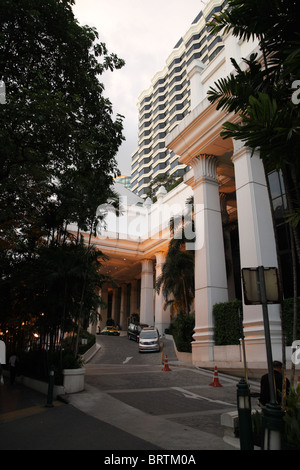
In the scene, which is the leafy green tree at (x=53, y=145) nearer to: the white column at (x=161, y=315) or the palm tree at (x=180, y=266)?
the palm tree at (x=180, y=266)

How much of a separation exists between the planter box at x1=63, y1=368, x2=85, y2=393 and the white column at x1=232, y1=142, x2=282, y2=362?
6632mm

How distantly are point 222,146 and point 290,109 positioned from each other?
14.0 meters

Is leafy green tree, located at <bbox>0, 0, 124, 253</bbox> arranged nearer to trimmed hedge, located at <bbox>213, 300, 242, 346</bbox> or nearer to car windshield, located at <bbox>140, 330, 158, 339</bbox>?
trimmed hedge, located at <bbox>213, 300, 242, 346</bbox>

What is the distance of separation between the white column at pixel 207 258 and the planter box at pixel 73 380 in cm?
739

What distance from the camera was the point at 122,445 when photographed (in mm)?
4578

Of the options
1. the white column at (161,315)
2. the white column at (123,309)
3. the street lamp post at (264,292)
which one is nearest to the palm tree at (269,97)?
the street lamp post at (264,292)

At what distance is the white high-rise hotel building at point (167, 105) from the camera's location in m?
69.8

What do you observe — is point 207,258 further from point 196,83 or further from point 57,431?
point 57,431

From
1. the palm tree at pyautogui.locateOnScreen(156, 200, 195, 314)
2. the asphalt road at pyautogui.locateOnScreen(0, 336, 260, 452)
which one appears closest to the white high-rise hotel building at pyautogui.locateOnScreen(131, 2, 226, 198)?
the palm tree at pyautogui.locateOnScreen(156, 200, 195, 314)

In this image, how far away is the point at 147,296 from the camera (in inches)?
1609

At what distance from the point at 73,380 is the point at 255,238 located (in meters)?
8.85

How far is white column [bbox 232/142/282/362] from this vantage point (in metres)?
12.5
